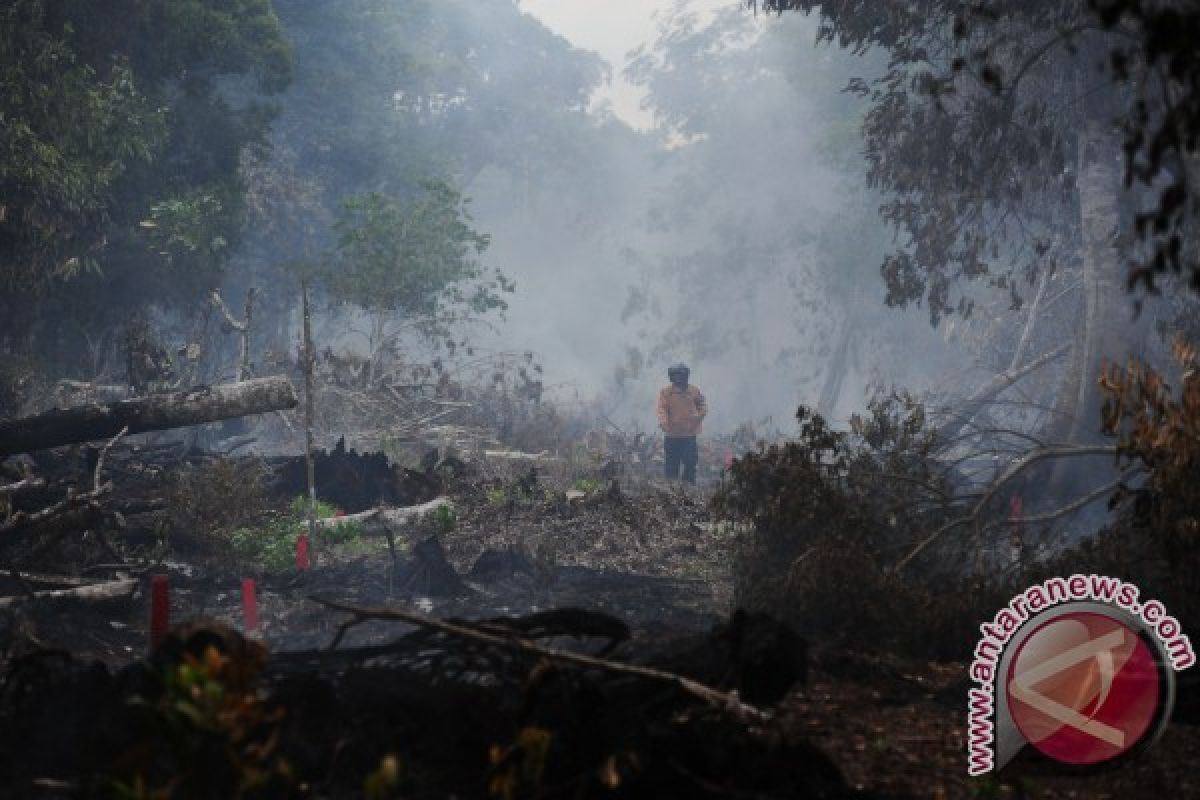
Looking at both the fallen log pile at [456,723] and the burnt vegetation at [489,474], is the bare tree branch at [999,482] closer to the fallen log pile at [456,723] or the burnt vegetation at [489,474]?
the burnt vegetation at [489,474]

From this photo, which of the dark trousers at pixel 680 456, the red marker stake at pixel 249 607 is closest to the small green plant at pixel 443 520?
the red marker stake at pixel 249 607

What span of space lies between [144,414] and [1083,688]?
10.1m

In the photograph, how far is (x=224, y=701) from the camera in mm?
2730

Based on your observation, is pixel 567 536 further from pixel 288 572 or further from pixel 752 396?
pixel 752 396

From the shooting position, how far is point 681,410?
54.9ft

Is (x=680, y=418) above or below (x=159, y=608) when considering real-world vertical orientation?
above

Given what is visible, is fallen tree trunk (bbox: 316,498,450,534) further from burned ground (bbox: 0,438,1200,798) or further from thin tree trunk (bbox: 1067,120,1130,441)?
thin tree trunk (bbox: 1067,120,1130,441)

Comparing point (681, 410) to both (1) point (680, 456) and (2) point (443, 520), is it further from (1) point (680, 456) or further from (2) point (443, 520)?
(2) point (443, 520)

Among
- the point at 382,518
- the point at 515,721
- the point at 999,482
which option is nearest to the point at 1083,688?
the point at 515,721

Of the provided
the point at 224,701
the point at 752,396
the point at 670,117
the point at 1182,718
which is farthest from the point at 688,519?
the point at 670,117

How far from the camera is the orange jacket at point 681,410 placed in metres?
16.6

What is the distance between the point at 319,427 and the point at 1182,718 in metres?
15.9

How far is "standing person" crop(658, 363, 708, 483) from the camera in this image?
54.5 feet

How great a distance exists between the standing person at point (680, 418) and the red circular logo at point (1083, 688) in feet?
40.0
